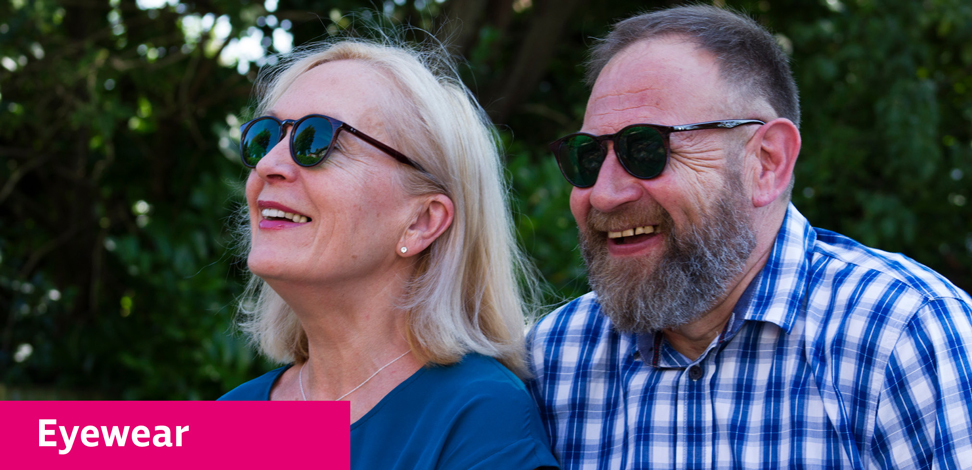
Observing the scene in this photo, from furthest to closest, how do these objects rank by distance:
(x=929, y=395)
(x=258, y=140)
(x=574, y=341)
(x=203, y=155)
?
1. (x=203, y=155)
2. (x=574, y=341)
3. (x=258, y=140)
4. (x=929, y=395)

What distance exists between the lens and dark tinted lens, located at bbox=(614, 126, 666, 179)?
195 cm

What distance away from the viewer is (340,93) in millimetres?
2053

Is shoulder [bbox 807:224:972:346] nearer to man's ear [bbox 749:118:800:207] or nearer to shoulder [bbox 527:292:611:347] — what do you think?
man's ear [bbox 749:118:800:207]

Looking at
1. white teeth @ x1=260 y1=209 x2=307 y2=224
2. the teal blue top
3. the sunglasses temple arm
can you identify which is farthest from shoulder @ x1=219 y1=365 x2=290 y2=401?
the sunglasses temple arm

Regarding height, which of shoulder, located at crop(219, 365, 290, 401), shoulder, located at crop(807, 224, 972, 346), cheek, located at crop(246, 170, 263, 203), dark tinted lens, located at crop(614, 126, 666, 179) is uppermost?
dark tinted lens, located at crop(614, 126, 666, 179)

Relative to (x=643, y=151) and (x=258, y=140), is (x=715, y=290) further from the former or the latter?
(x=258, y=140)

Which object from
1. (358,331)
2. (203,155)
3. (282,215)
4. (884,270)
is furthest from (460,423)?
(203,155)

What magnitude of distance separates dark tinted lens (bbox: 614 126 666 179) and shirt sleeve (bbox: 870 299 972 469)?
622 mm

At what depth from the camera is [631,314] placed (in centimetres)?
203

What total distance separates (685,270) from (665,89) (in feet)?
1.38

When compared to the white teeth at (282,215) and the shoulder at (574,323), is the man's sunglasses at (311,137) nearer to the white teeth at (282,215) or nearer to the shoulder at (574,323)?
the white teeth at (282,215)

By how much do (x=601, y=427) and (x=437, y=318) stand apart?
471 mm

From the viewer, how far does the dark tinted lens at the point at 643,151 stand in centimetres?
195

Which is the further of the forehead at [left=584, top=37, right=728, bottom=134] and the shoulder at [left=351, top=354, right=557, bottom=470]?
the forehead at [left=584, top=37, right=728, bottom=134]
